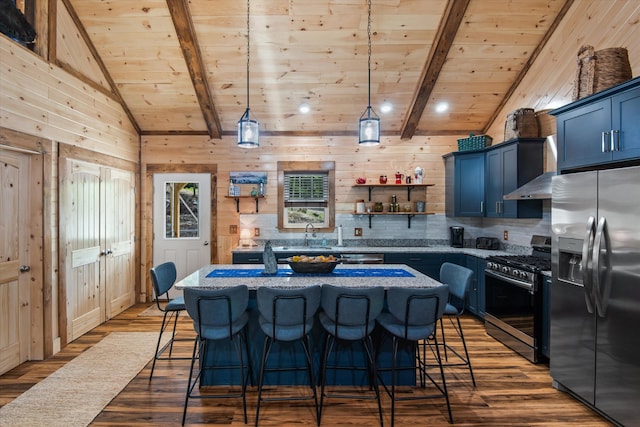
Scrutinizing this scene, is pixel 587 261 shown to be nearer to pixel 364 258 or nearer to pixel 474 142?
pixel 364 258

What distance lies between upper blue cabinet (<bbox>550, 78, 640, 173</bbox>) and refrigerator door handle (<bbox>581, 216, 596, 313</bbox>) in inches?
19.4

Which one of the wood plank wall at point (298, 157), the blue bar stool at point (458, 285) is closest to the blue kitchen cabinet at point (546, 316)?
the blue bar stool at point (458, 285)

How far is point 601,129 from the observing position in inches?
105

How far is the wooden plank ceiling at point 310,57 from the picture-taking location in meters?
4.05

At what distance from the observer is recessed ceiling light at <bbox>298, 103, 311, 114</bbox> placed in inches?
210

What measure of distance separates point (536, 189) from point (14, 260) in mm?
5242

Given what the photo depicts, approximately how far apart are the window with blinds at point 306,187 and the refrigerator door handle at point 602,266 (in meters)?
3.91

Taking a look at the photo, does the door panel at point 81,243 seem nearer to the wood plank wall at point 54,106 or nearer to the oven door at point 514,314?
the wood plank wall at point 54,106

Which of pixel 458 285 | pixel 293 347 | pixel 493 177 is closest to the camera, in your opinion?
pixel 293 347

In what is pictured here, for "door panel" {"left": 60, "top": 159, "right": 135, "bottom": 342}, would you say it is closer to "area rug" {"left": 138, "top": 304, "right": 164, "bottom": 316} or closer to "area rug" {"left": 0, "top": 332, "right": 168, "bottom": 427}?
"area rug" {"left": 138, "top": 304, "right": 164, "bottom": 316}

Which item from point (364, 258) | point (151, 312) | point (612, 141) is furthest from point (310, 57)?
point (151, 312)

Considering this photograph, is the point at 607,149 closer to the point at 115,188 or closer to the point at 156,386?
the point at 156,386

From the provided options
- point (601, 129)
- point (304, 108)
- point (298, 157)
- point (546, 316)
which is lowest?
point (546, 316)

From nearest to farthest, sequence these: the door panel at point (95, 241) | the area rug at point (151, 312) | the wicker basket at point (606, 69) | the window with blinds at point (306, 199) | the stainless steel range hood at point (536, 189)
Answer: the wicker basket at point (606, 69) < the stainless steel range hood at point (536, 189) < the door panel at point (95, 241) < the area rug at point (151, 312) < the window with blinds at point (306, 199)
